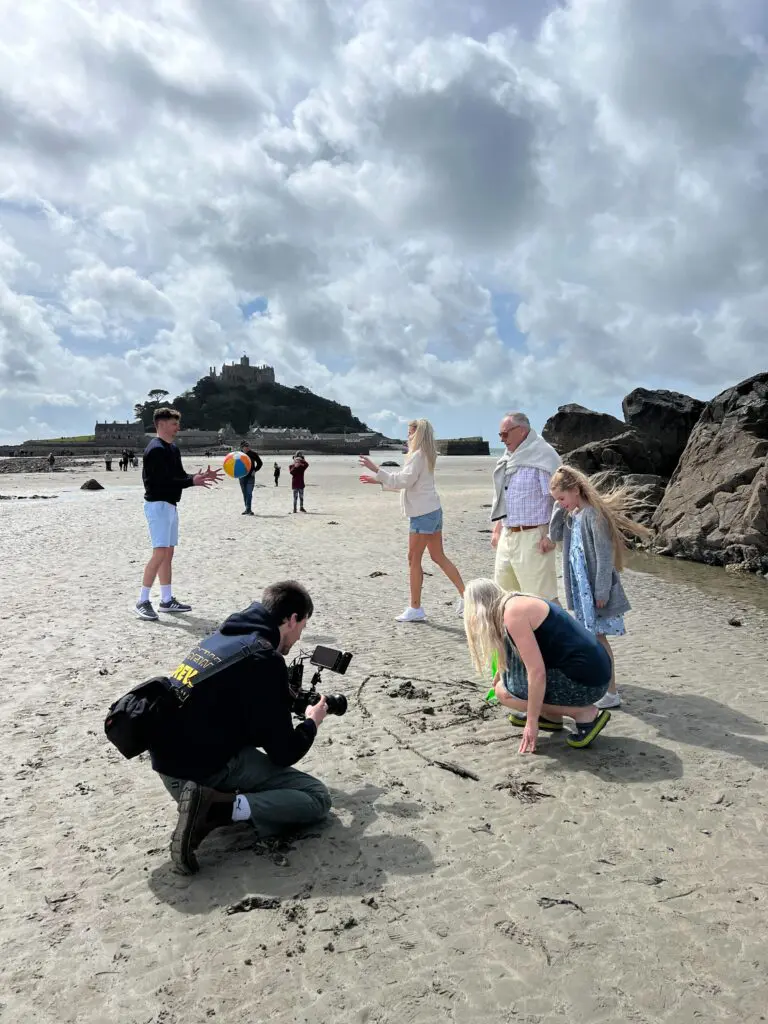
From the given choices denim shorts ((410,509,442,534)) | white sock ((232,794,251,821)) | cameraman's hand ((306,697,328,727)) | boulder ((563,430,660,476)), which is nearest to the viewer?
white sock ((232,794,251,821))

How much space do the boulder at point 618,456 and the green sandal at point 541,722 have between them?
16960 mm

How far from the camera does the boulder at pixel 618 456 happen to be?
21656mm

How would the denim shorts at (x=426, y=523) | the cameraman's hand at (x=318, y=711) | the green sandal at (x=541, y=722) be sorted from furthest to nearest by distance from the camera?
the denim shorts at (x=426, y=523), the green sandal at (x=541, y=722), the cameraman's hand at (x=318, y=711)

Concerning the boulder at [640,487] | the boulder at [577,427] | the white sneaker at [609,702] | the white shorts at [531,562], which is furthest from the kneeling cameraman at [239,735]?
the boulder at [577,427]

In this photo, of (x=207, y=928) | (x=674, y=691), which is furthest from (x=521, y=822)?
(x=674, y=691)

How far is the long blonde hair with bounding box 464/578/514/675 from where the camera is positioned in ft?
16.0

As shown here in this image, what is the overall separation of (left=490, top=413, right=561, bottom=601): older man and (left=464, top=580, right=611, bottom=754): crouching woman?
1.31 m

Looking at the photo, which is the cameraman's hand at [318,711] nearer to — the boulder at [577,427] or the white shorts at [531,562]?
the white shorts at [531,562]

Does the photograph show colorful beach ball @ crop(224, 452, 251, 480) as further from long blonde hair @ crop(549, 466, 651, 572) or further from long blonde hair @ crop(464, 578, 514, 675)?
Answer: long blonde hair @ crop(464, 578, 514, 675)

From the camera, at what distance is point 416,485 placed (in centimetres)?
838

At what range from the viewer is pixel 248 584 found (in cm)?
1131

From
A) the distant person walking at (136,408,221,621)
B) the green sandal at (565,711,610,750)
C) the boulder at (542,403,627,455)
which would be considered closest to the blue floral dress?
the green sandal at (565,711,610,750)

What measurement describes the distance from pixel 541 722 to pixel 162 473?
5445 mm

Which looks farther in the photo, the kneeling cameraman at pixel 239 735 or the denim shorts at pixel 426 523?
the denim shorts at pixel 426 523
